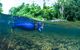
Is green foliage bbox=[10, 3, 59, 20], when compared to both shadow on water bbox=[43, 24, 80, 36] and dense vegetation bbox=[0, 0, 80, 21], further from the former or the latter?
shadow on water bbox=[43, 24, 80, 36]

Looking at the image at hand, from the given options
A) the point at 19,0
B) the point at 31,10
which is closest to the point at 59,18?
Answer: the point at 31,10

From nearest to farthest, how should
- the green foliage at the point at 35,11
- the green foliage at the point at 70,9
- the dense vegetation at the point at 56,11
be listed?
the green foliage at the point at 35,11 → the dense vegetation at the point at 56,11 → the green foliage at the point at 70,9

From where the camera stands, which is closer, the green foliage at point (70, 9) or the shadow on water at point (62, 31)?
the shadow on water at point (62, 31)

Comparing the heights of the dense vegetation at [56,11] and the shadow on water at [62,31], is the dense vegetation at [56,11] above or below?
above

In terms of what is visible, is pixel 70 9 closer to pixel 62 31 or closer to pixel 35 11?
pixel 35 11

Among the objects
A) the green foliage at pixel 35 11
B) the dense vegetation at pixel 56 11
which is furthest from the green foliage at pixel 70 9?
the green foliage at pixel 35 11

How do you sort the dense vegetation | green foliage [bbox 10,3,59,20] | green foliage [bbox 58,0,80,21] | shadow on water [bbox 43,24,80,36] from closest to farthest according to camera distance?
shadow on water [bbox 43,24,80,36] < green foliage [bbox 10,3,59,20] < the dense vegetation < green foliage [bbox 58,0,80,21]

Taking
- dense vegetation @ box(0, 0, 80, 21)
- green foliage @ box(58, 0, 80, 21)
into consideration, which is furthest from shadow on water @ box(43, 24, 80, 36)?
green foliage @ box(58, 0, 80, 21)

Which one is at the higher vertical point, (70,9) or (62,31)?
(70,9)

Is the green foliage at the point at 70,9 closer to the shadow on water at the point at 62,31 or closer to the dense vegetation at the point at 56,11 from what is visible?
the dense vegetation at the point at 56,11

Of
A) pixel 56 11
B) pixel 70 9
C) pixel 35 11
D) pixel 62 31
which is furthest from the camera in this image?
pixel 56 11

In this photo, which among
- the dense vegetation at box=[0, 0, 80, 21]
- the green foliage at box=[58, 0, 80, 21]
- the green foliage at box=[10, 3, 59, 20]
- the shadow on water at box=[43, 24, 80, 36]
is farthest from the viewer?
the green foliage at box=[58, 0, 80, 21]

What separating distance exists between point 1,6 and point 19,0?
1.94m

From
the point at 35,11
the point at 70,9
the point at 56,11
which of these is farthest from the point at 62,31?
the point at 56,11
